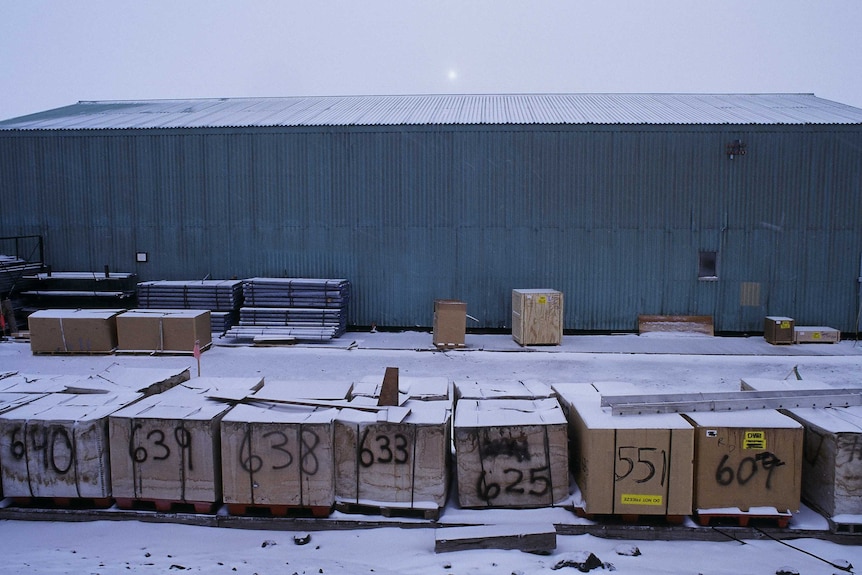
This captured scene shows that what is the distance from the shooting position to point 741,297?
61.8ft

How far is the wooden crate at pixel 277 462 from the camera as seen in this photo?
6.83 metres

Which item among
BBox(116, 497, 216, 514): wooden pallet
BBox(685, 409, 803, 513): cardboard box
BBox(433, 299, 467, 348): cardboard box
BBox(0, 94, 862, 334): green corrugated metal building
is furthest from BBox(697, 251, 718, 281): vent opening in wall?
BBox(116, 497, 216, 514): wooden pallet

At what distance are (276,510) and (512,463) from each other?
113 inches

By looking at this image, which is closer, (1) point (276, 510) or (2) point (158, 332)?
(1) point (276, 510)

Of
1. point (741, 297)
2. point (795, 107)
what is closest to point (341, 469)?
point (741, 297)

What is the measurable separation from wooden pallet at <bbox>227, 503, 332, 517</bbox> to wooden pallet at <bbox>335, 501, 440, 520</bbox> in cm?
20

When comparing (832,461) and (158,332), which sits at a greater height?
(832,461)

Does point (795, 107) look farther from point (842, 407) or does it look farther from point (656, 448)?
point (656, 448)

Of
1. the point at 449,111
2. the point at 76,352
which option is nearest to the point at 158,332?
the point at 76,352

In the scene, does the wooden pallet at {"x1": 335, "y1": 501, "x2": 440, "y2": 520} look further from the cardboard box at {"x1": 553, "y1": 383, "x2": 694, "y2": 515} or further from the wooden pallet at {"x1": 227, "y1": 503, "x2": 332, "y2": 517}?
the cardboard box at {"x1": 553, "y1": 383, "x2": 694, "y2": 515}

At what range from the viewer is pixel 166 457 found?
6.95 metres

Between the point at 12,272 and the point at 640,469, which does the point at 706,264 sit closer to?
the point at 640,469

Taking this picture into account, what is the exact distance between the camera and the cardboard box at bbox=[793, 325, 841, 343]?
17.6 meters

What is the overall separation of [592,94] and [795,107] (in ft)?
26.5
